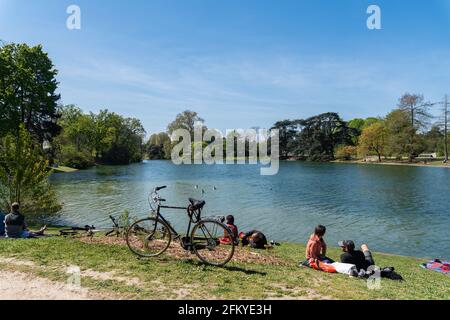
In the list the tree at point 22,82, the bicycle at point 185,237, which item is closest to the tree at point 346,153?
the tree at point 22,82

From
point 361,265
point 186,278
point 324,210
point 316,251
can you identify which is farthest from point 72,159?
point 186,278

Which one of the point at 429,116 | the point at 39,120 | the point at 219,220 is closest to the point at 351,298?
the point at 219,220

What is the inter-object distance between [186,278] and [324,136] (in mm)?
110451

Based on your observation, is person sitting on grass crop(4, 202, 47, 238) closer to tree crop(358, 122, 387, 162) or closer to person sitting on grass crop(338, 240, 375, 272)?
person sitting on grass crop(338, 240, 375, 272)

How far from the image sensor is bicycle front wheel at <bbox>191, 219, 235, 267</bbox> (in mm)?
7617

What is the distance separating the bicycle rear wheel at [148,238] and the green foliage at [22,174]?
1170cm

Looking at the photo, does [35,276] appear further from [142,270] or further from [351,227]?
[351,227]

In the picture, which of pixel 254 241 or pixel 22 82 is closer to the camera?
pixel 254 241

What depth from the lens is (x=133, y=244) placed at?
8.51 metres

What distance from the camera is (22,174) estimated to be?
1705 cm

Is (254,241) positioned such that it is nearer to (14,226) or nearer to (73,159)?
(14,226)

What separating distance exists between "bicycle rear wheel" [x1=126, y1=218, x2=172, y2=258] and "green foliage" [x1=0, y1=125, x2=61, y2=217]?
11.7 meters

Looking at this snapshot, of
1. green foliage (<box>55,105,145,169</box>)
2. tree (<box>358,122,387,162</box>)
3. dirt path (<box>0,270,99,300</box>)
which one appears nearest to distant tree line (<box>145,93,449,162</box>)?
tree (<box>358,122,387,162</box>)
